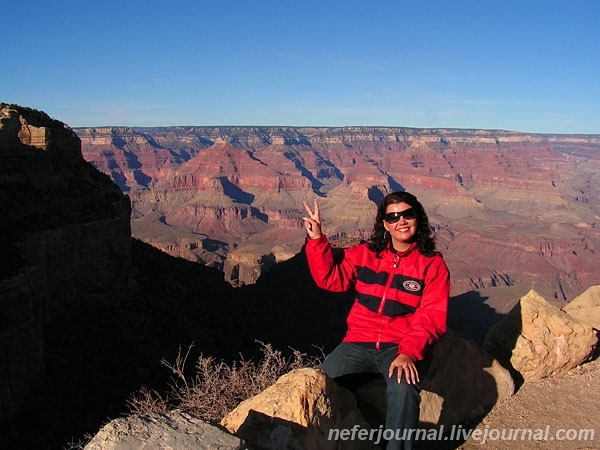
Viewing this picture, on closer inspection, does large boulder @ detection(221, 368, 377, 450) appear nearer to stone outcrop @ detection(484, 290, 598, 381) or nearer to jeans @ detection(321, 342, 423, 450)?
jeans @ detection(321, 342, 423, 450)

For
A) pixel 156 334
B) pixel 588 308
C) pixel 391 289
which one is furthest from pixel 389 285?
pixel 156 334

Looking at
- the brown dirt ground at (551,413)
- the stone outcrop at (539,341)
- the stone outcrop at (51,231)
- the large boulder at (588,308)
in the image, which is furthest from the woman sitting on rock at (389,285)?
the stone outcrop at (51,231)

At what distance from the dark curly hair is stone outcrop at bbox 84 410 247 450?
2871 mm

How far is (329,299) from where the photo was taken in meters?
31.8

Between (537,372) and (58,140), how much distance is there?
71.0 ft

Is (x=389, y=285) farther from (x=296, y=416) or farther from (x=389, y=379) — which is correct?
(x=296, y=416)

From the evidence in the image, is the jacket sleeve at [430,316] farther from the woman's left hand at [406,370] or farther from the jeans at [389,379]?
the jeans at [389,379]

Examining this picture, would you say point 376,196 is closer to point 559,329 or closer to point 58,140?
point 58,140

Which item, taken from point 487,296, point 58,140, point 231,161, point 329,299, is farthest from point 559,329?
point 231,161

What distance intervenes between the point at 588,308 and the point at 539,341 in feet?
12.5

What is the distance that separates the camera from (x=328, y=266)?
5332 mm

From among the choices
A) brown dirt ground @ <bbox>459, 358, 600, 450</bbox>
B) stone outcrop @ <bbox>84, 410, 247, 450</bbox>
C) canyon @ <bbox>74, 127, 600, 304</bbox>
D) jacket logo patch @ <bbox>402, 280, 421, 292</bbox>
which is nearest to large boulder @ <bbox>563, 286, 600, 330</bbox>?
brown dirt ground @ <bbox>459, 358, 600, 450</bbox>

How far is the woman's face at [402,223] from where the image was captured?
17.0 feet

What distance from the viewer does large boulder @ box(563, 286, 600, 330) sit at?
9844 millimetres
